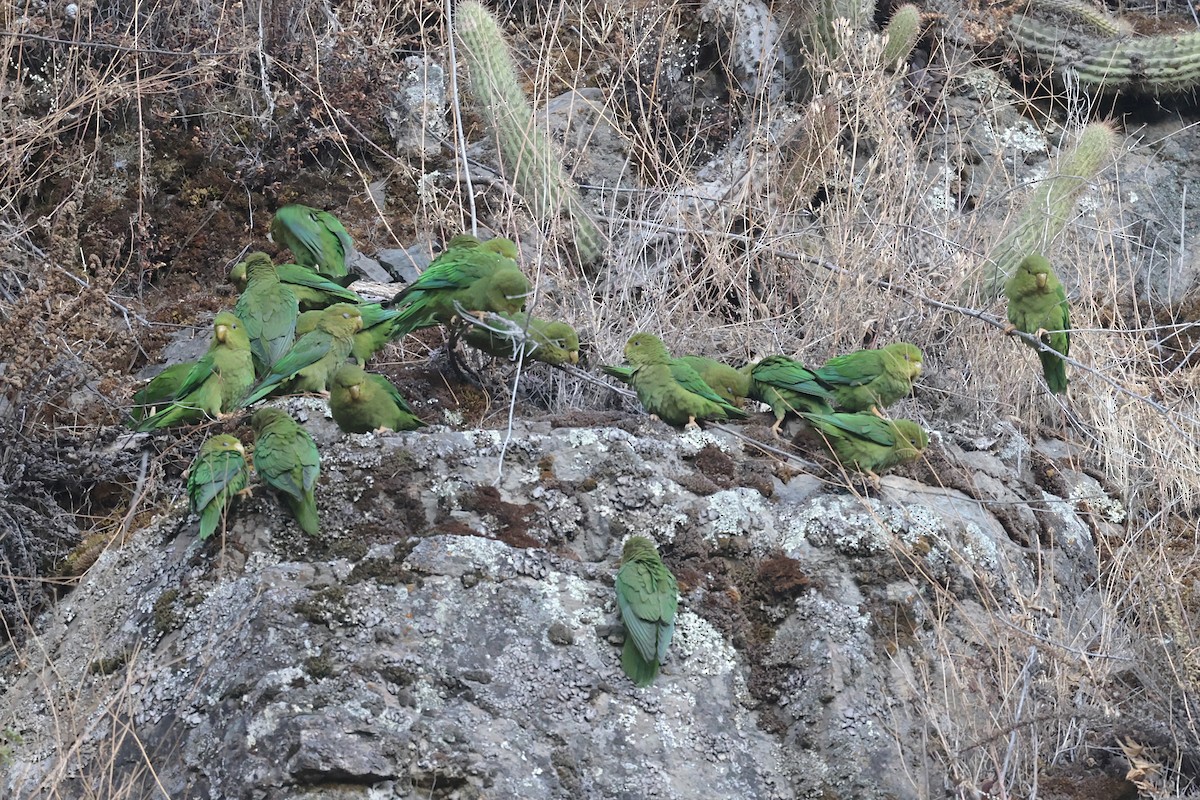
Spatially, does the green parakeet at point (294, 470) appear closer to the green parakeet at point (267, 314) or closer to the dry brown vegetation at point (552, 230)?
the dry brown vegetation at point (552, 230)

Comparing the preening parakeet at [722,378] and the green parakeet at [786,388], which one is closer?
the green parakeet at [786,388]

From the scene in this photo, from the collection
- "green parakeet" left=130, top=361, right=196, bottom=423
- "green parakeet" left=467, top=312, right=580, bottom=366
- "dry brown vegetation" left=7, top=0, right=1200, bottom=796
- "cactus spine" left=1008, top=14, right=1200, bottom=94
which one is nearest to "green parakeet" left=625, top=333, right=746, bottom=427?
"green parakeet" left=467, top=312, right=580, bottom=366

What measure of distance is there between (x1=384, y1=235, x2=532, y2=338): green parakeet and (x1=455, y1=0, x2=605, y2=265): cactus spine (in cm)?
96

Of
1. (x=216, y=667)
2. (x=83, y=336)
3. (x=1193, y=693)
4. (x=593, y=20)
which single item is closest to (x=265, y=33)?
(x=593, y=20)

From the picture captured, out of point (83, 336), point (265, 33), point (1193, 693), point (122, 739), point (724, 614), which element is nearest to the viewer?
point (122, 739)

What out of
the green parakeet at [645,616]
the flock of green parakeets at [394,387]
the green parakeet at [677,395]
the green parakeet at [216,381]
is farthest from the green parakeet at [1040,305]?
the green parakeet at [216,381]

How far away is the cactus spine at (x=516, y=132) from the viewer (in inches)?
226

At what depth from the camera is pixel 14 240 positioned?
16.5 feet

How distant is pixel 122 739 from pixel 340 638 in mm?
576

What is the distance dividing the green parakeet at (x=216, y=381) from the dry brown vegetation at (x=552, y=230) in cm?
22

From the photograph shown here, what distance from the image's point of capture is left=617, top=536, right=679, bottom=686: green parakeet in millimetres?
3156

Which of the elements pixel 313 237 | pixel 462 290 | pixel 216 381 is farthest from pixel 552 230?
pixel 216 381

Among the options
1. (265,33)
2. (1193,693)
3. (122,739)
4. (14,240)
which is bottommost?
(1193,693)

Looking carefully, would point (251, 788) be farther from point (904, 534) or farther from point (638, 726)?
point (904, 534)
